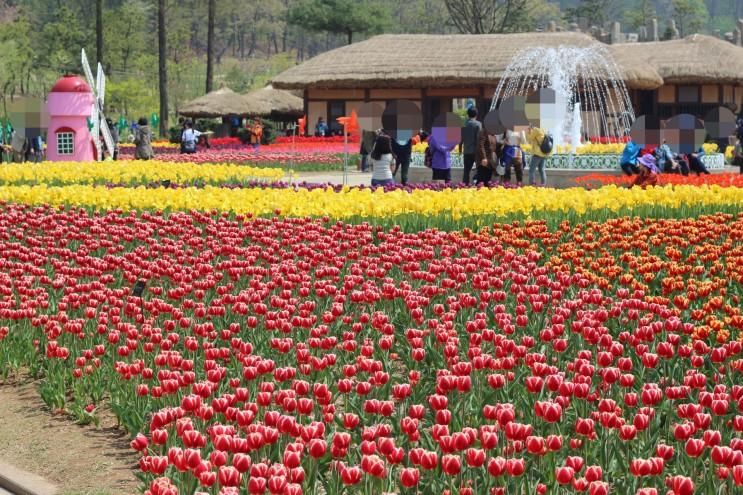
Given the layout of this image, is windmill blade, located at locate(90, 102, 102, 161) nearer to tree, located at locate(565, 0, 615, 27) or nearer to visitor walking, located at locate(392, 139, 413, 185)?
visitor walking, located at locate(392, 139, 413, 185)

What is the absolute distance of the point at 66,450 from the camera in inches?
231

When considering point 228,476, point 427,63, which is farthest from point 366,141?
point 228,476

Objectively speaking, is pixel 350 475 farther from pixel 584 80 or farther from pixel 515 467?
pixel 584 80

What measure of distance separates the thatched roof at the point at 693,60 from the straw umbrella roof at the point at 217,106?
1660 centimetres

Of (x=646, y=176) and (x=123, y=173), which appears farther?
(x=123, y=173)

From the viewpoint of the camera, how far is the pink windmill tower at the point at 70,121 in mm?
24500

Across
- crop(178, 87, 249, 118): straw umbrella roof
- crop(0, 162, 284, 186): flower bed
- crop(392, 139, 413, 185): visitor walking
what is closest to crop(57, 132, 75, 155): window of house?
crop(0, 162, 284, 186): flower bed

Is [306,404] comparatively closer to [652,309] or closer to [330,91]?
[652,309]

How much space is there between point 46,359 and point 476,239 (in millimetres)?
4639

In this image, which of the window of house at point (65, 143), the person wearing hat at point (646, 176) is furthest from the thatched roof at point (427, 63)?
the person wearing hat at point (646, 176)

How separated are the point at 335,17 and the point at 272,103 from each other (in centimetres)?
1665

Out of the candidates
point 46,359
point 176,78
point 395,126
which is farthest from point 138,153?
point 176,78

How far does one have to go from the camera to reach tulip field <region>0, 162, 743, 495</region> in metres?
4.38

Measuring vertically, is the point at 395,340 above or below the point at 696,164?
below
